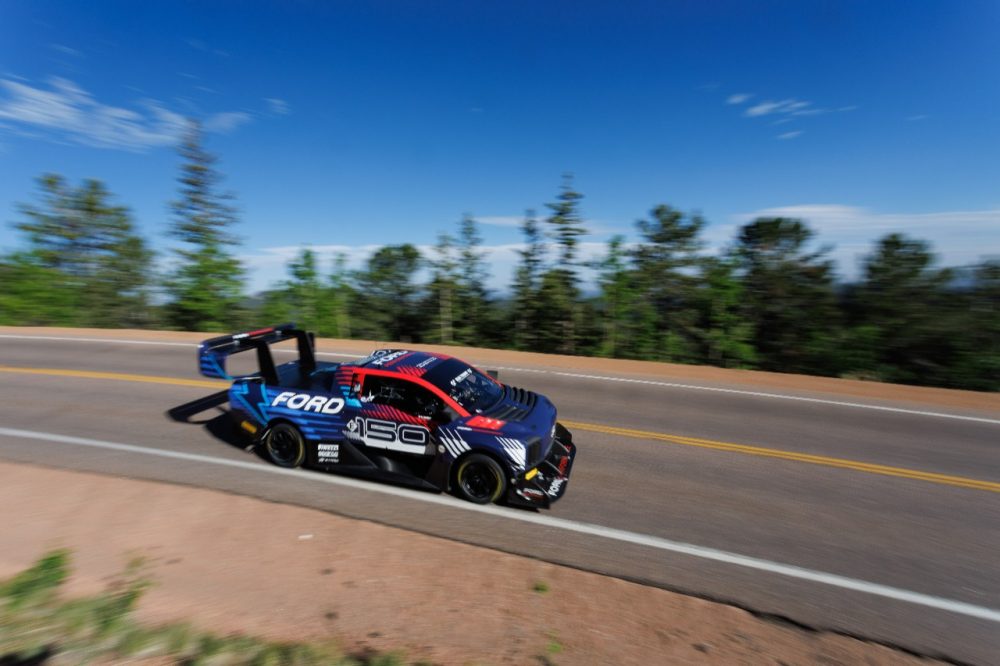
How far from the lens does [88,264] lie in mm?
29062

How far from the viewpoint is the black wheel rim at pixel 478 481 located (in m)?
6.12

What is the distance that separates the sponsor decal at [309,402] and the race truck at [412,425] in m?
0.02

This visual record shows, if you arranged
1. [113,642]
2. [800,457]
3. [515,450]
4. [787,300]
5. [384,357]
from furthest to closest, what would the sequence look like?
[787,300] → [800,457] → [384,357] → [515,450] → [113,642]

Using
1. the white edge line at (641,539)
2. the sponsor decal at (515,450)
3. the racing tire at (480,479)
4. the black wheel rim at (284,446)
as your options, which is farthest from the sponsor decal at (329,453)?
the sponsor decal at (515,450)

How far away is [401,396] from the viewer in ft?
21.2

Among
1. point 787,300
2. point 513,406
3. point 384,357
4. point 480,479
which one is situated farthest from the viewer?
point 787,300

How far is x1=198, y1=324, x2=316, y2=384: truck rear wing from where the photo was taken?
729cm

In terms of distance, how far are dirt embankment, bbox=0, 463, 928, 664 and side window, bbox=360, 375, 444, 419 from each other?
57.7 inches

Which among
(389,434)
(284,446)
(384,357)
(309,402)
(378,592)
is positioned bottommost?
(378,592)

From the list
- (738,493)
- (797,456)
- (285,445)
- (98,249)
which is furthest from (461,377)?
(98,249)

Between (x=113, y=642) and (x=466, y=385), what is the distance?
14.1ft

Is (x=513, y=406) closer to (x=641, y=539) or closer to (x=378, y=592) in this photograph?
(x=641, y=539)

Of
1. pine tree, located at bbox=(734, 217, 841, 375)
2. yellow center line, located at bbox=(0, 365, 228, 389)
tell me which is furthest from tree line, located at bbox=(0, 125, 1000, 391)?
yellow center line, located at bbox=(0, 365, 228, 389)

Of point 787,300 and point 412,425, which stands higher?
point 787,300
